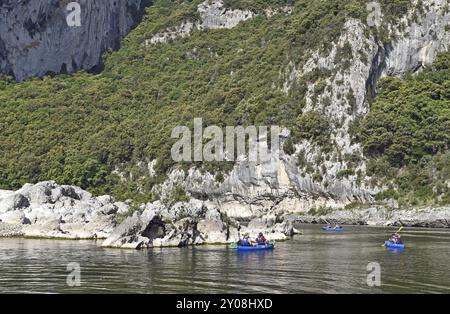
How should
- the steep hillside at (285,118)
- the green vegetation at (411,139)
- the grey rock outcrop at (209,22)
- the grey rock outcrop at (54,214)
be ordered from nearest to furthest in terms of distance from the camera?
the grey rock outcrop at (54,214) → the green vegetation at (411,139) → the steep hillside at (285,118) → the grey rock outcrop at (209,22)

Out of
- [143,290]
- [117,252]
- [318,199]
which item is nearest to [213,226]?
[117,252]

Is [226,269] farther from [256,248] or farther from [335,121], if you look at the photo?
[335,121]

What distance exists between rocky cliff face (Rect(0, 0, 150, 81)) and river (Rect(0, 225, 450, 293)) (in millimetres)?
115146

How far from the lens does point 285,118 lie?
116062 mm

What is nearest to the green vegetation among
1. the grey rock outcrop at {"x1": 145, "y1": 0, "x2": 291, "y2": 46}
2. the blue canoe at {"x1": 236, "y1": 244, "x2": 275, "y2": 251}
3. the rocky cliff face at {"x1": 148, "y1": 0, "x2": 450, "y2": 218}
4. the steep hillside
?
the steep hillside

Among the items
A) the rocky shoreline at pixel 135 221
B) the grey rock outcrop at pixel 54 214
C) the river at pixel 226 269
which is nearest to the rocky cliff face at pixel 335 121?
the rocky shoreline at pixel 135 221

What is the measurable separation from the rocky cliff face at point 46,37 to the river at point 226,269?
115 metres

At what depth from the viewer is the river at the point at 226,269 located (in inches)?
1264

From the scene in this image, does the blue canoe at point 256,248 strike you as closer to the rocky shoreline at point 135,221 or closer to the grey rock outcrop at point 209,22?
the rocky shoreline at point 135,221

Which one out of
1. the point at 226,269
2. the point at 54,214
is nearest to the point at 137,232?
the point at 226,269

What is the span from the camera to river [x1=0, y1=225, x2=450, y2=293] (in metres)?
32.1

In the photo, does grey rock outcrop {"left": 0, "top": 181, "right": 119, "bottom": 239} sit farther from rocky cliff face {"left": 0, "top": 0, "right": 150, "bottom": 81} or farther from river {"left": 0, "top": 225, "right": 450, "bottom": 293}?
rocky cliff face {"left": 0, "top": 0, "right": 150, "bottom": 81}
